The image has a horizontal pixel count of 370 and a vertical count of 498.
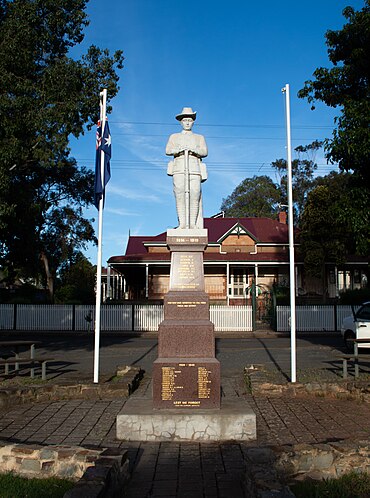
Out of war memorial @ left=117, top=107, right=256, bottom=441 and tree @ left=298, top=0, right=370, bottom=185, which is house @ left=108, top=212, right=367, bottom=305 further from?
war memorial @ left=117, top=107, right=256, bottom=441

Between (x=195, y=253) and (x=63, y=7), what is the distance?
942 centimetres

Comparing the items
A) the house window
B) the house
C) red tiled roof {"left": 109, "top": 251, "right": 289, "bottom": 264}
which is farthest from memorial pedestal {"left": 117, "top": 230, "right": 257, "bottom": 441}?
the house window

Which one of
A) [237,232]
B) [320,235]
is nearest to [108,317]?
[320,235]

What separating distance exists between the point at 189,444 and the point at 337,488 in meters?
2.35

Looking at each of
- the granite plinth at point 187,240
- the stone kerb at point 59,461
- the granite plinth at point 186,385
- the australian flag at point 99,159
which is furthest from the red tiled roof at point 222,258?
the stone kerb at point 59,461

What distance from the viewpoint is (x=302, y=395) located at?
9.48 m

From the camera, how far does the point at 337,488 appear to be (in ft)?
14.5

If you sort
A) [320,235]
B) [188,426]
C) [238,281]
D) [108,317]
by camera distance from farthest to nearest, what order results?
[238,281], [320,235], [108,317], [188,426]

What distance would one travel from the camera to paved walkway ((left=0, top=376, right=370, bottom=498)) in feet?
16.3

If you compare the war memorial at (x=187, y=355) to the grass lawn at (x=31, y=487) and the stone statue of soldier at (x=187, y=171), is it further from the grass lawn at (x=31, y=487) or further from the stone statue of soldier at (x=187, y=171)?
the grass lawn at (x=31, y=487)

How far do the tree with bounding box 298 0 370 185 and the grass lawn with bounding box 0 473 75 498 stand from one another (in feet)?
31.5

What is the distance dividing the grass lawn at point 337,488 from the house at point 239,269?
28.3 meters

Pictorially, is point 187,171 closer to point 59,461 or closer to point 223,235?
point 59,461

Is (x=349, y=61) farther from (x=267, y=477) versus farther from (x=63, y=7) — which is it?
(x=267, y=477)
